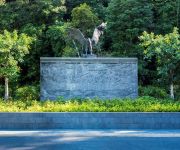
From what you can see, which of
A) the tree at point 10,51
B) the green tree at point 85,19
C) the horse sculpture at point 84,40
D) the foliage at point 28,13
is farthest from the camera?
the foliage at point 28,13

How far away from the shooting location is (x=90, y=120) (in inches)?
464

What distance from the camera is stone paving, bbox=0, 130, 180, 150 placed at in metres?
9.29

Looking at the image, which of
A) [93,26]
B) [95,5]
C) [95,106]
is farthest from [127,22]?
[95,106]

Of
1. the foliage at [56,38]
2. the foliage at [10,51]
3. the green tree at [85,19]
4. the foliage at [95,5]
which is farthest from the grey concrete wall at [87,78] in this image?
the foliage at [95,5]

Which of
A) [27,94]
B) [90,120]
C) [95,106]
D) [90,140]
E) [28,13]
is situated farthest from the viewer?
[28,13]

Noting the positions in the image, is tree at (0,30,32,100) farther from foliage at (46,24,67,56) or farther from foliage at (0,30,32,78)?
foliage at (46,24,67,56)

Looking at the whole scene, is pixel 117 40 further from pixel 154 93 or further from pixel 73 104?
pixel 73 104

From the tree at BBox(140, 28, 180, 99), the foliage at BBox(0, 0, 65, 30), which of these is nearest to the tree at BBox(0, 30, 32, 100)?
the tree at BBox(140, 28, 180, 99)

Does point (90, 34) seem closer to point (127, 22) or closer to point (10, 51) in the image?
point (127, 22)

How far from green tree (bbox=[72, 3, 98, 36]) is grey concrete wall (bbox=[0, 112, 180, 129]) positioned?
10.4 metres

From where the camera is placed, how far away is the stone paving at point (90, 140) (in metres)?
9.29

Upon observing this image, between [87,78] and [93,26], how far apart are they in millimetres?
7199

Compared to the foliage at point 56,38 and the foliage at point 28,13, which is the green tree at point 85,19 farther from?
the foliage at point 28,13

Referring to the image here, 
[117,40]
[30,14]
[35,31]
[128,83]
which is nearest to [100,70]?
[128,83]
